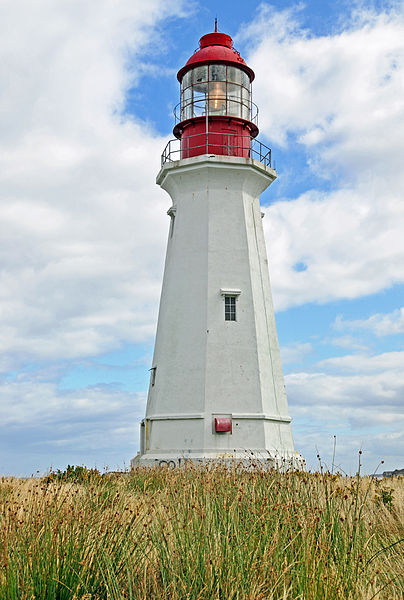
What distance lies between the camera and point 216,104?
1919 centimetres

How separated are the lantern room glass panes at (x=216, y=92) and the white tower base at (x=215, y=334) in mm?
1846

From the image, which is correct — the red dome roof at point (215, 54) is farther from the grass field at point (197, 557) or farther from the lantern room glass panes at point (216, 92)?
the grass field at point (197, 557)

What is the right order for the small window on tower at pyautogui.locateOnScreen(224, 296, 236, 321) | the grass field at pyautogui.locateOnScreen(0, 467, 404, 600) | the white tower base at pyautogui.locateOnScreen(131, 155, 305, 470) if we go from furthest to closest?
the small window on tower at pyautogui.locateOnScreen(224, 296, 236, 321) < the white tower base at pyautogui.locateOnScreen(131, 155, 305, 470) < the grass field at pyautogui.locateOnScreen(0, 467, 404, 600)

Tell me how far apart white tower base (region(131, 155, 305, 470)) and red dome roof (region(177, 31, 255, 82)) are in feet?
10.1

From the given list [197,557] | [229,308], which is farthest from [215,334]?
[197,557]

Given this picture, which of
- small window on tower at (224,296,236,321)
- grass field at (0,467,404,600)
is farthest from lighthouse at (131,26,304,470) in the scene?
grass field at (0,467,404,600)

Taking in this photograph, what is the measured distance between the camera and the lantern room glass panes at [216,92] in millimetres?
19125

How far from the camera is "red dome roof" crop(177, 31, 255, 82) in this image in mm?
19125

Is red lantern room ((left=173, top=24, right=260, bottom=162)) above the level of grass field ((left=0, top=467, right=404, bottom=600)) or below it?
above

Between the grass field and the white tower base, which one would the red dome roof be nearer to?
the white tower base

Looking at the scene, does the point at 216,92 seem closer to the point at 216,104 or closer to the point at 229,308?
the point at 216,104

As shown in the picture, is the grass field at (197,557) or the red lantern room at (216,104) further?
the red lantern room at (216,104)

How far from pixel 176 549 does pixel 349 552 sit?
1.52 metres

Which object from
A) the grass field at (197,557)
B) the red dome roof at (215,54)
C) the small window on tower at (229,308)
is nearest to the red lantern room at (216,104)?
the red dome roof at (215,54)
